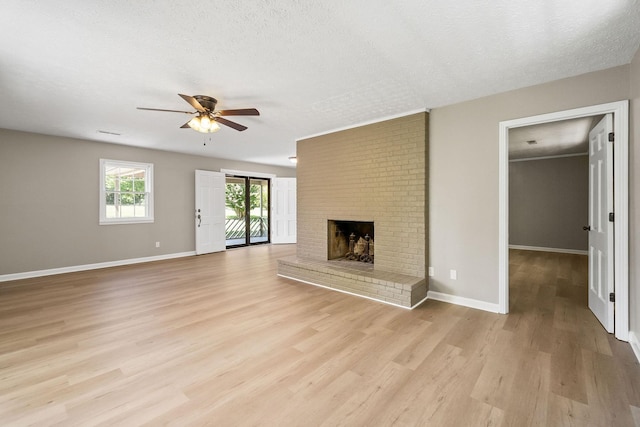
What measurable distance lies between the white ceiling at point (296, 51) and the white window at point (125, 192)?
2.08 m

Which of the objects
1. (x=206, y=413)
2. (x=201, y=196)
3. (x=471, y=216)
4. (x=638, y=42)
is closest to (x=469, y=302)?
(x=471, y=216)

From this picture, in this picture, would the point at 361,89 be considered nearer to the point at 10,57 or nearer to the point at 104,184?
the point at 10,57

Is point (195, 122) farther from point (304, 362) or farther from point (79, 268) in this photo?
point (79, 268)

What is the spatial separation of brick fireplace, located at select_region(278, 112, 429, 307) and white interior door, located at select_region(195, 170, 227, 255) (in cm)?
325

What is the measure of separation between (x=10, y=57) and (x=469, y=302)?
17.2ft

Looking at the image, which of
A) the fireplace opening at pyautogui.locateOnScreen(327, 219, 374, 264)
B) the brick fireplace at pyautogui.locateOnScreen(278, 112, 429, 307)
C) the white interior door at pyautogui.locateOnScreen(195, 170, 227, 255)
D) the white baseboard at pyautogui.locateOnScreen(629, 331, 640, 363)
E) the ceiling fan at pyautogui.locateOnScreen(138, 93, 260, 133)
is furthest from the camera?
the white interior door at pyautogui.locateOnScreen(195, 170, 227, 255)

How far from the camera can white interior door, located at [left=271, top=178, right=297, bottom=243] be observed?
8.47m

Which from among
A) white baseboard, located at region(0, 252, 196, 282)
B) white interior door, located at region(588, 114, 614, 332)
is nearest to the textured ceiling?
white interior door, located at region(588, 114, 614, 332)

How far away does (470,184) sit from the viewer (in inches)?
132

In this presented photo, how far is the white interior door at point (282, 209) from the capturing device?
8.47 m

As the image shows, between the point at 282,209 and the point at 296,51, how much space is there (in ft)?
21.2

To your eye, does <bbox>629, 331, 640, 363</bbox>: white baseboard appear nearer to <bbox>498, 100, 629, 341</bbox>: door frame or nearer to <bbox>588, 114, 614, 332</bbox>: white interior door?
<bbox>498, 100, 629, 341</bbox>: door frame

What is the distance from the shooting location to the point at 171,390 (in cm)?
185

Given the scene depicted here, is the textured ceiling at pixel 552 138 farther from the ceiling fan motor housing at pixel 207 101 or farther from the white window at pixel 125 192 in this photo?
the white window at pixel 125 192
